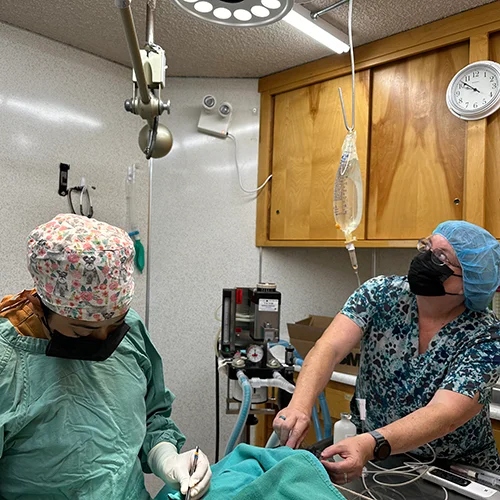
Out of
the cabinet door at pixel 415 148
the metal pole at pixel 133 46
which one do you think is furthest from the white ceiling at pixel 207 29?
the metal pole at pixel 133 46

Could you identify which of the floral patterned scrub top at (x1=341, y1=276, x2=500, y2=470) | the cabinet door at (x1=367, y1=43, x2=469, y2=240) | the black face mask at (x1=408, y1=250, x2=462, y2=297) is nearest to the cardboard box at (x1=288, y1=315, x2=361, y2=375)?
the cabinet door at (x1=367, y1=43, x2=469, y2=240)

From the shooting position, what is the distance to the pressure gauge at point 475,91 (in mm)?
1905

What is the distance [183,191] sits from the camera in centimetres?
273

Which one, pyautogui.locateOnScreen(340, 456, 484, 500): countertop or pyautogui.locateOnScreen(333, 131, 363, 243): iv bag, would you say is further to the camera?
pyautogui.locateOnScreen(333, 131, 363, 243): iv bag

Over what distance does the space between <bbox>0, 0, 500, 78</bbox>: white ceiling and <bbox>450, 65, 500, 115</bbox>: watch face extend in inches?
10.9

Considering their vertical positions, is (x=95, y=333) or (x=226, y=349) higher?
(x=95, y=333)

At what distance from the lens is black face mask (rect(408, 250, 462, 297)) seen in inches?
54.1

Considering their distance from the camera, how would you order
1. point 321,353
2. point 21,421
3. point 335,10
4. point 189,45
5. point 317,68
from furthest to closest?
point 317,68, point 189,45, point 335,10, point 321,353, point 21,421

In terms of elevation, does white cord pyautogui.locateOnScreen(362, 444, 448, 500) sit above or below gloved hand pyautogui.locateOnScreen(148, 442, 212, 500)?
below

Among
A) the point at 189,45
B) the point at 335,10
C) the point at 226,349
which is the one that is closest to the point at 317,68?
the point at 335,10

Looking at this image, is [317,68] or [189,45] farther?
[317,68]

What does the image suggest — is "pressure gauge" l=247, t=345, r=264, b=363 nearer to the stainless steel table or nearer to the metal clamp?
the stainless steel table

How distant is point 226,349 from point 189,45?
1.50 meters

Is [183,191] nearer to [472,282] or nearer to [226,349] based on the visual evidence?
[226,349]
